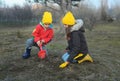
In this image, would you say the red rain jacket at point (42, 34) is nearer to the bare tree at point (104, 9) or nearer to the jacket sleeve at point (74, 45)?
the jacket sleeve at point (74, 45)

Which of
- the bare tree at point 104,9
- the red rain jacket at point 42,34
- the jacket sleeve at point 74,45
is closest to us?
the jacket sleeve at point 74,45

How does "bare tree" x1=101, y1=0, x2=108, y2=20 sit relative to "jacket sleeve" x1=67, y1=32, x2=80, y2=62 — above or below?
below

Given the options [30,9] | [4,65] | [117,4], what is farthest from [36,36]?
[117,4]

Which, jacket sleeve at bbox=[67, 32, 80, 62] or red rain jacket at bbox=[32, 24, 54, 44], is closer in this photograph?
jacket sleeve at bbox=[67, 32, 80, 62]

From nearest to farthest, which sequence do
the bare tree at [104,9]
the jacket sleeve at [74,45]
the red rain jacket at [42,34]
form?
the jacket sleeve at [74,45] < the red rain jacket at [42,34] < the bare tree at [104,9]

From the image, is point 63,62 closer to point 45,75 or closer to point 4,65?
point 45,75

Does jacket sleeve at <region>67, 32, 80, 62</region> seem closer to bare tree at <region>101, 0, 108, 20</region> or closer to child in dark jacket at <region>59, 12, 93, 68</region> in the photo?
child in dark jacket at <region>59, 12, 93, 68</region>

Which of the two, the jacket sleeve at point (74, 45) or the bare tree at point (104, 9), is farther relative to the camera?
the bare tree at point (104, 9)

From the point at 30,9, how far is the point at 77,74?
3101cm

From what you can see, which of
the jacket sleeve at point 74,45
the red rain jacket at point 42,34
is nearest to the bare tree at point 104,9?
the red rain jacket at point 42,34

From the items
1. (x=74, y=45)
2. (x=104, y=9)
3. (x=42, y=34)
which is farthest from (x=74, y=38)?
(x=104, y=9)

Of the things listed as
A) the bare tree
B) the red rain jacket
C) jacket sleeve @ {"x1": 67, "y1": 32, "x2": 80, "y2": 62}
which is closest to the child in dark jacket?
jacket sleeve @ {"x1": 67, "y1": 32, "x2": 80, "y2": 62}

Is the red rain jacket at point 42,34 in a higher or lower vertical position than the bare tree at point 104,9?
higher

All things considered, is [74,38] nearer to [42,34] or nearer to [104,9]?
[42,34]
